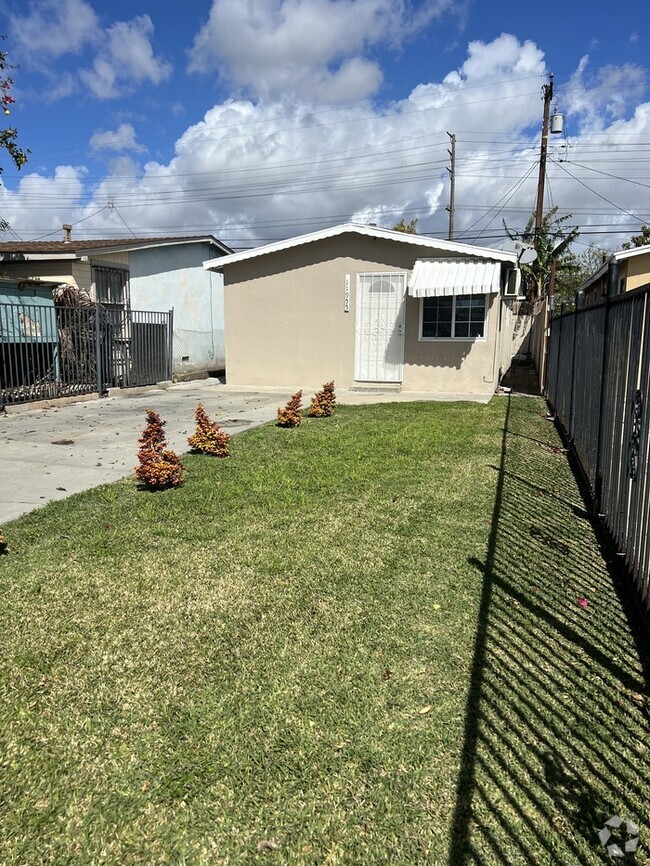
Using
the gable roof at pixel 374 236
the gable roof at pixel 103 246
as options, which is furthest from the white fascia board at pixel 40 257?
the gable roof at pixel 374 236

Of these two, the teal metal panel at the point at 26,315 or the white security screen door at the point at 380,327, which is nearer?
the teal metal panel at the point at 26,315

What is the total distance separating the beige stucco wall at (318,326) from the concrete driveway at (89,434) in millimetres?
1178

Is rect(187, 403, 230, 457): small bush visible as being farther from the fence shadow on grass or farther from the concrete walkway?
the fence shadow on grass

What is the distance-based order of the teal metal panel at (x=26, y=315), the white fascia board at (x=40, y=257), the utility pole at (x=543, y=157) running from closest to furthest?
the teal metal panel at (x=26, y=315), the white fascia board at (x=40, y=257), the utility pole at (x=543, y=157)

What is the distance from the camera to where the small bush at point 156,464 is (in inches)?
230

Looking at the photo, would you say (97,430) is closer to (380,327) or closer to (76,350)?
(76,350)

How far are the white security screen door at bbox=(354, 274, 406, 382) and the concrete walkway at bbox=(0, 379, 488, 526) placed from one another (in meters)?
0.63

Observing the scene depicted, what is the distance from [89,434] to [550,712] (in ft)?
26.3

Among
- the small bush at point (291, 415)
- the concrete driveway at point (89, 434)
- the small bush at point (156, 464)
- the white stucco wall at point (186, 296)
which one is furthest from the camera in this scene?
the white stucco wall at point (186, 296)

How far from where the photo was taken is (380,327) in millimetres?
14727

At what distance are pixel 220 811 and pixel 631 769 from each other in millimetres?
1596

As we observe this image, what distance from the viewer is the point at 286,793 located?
2170 millimetres

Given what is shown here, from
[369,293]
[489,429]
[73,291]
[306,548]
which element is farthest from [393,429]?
[73,291]

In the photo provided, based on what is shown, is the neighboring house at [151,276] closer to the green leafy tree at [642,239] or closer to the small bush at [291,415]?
the small bush at [291,415]
